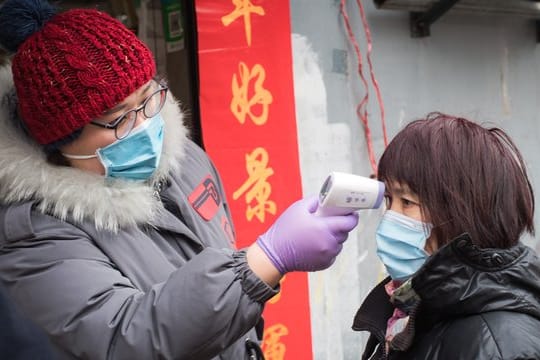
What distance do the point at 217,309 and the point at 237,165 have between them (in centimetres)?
180

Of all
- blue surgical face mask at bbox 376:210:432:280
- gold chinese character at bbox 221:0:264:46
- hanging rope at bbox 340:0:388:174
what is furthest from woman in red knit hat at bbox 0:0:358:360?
hanging rope at bbox 340:0:388:174

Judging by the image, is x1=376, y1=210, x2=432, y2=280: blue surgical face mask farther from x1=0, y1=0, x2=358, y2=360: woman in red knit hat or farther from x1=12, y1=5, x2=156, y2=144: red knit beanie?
x1=12, y1=5, x2=156, y2=144: red knit beanie

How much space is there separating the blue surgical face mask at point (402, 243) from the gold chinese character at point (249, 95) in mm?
1614

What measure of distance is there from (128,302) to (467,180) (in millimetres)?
873

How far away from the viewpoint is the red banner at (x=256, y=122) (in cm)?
314

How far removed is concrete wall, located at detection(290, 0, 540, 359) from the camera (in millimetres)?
3844

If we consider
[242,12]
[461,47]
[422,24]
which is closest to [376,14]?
[422,24]

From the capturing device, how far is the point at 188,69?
139 inches

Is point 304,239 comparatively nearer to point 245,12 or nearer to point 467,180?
point 467,180

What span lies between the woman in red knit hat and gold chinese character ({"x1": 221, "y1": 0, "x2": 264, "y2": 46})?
122cm

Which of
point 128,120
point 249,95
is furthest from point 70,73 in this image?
point 249,95

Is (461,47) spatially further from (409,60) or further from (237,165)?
(237,165)

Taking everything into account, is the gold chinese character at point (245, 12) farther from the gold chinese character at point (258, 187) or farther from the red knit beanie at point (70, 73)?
the red knit beanie at point (70, 73)

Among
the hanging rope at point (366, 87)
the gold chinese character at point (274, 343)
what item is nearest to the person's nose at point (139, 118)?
the gold chinese character at point (274, 343)
